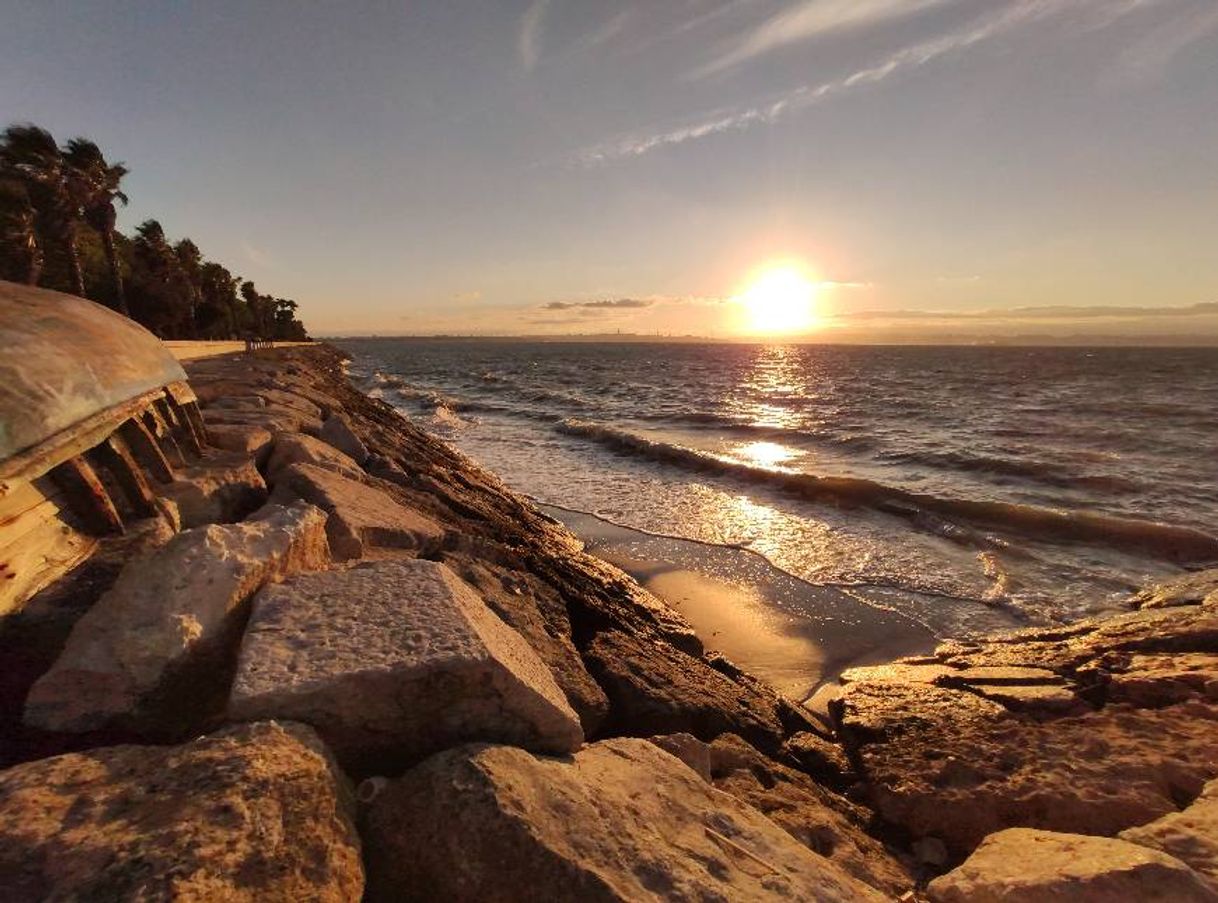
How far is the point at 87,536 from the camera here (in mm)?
3574

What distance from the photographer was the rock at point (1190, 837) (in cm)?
273

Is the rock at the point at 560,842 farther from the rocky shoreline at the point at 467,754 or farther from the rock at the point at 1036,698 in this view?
the rock at the point at 1036,698

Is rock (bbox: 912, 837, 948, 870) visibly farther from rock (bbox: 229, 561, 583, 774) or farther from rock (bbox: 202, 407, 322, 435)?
rock (bbox: 202, 407, 322, 435)

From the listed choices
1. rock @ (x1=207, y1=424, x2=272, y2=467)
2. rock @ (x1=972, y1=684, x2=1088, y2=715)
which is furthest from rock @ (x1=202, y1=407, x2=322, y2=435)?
rock @ (x1=972, y1=684, x2=1088, y2=715)

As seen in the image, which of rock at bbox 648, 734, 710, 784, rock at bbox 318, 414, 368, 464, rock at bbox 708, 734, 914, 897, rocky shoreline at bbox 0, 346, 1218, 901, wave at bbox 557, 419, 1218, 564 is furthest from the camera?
wave at bbox 557, 419, 1218, 564

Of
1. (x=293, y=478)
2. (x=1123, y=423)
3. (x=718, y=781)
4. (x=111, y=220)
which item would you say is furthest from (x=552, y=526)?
(x=111, y=220)

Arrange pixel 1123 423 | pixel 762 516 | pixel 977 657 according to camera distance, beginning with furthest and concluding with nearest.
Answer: pixel 1123 423
pixel 762 516
pixel 977 657

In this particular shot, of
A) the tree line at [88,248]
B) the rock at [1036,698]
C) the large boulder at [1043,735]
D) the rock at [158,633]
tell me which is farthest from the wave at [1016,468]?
the tree line at [88,248]

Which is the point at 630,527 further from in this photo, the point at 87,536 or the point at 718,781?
the point at 87,536

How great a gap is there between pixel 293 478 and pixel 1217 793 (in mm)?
6275

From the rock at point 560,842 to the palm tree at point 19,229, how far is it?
37033 millimetres

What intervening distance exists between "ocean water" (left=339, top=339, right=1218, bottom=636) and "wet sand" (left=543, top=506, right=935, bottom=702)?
419mm

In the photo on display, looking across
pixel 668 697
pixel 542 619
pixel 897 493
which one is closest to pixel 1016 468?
pixel 897 493

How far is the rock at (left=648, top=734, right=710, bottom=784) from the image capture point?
3393mm
